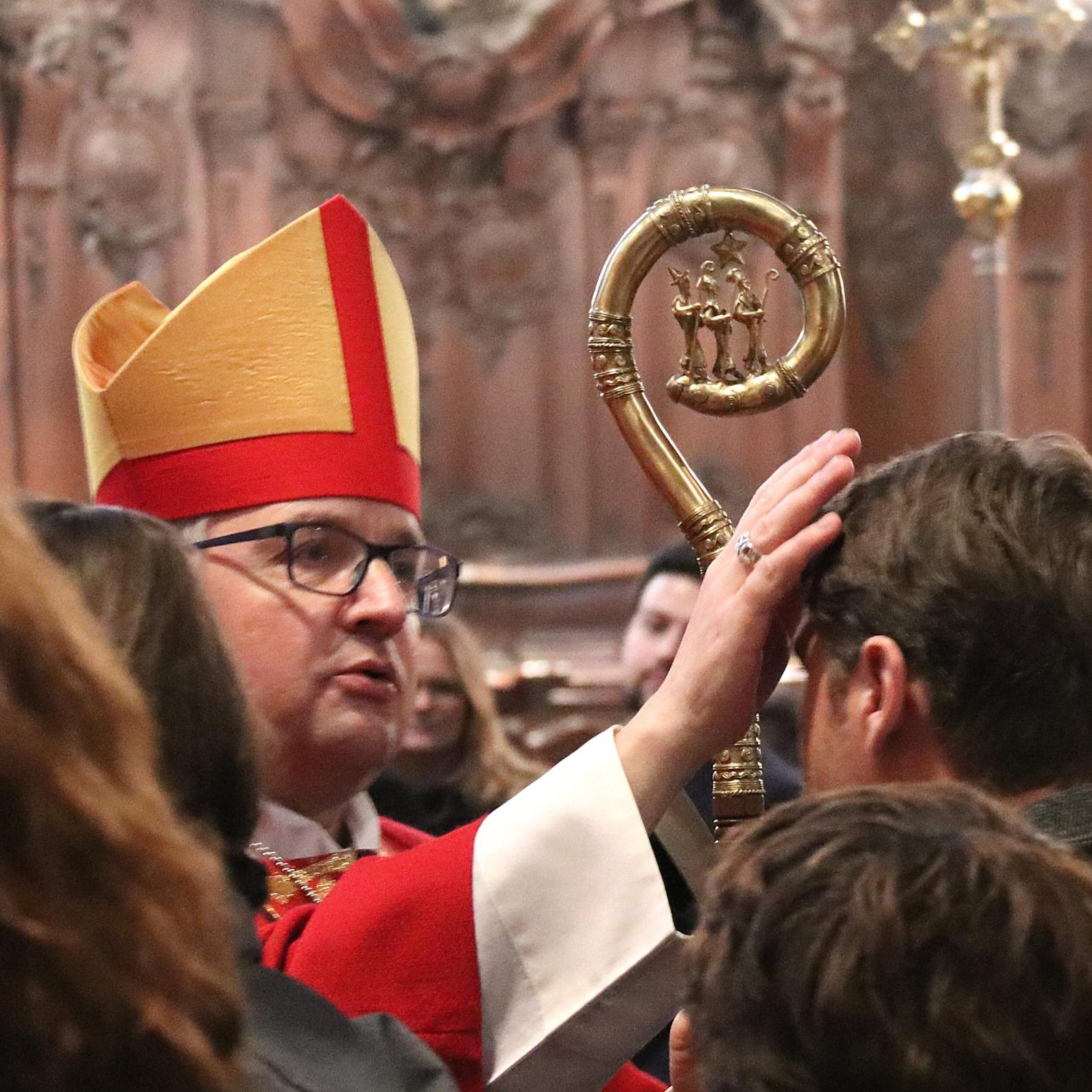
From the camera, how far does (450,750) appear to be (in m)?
4.79

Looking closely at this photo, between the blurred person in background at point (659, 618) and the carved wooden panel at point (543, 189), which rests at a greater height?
the carved wooden panel at point (543, 189)

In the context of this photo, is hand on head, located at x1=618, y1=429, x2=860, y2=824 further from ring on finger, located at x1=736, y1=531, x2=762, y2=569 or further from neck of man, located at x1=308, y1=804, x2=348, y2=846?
neck of man, located at x1=308, y1=804, x2=348, y2=846

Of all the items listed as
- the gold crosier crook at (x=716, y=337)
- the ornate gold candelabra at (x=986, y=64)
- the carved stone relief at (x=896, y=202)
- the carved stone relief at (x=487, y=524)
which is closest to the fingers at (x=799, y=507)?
the gold crosier crook at (x=716, y=337)

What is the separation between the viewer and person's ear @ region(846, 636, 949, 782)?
1.70 m

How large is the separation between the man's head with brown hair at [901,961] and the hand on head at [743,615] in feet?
1.78

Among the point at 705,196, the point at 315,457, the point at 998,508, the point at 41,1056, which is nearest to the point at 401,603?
the point at 315,457

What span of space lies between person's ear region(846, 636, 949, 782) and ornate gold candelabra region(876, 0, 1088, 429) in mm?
4254

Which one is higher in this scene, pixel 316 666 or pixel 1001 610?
pixel 1001 610

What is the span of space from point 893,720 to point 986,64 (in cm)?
476

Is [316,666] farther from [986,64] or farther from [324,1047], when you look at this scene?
[986,64]

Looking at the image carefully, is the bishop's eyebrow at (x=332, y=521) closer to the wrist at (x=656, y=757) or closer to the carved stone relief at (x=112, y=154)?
the wrist at (x=656, y=757)

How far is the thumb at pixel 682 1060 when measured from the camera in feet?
5.30

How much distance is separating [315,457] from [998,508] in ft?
3.44

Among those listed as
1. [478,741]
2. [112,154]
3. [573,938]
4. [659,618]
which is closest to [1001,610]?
[573,938]
